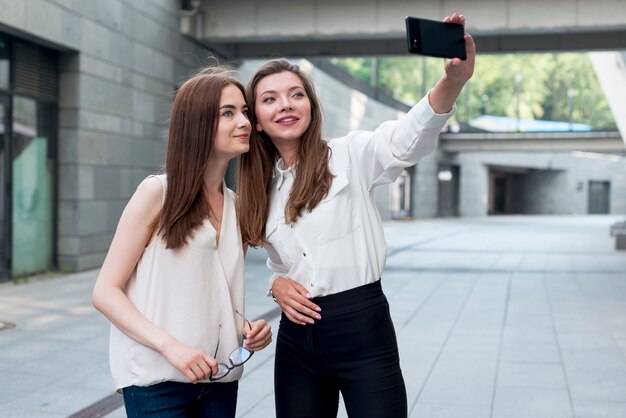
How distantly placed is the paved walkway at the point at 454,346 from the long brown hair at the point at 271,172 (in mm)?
2538

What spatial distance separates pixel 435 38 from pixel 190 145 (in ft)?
2.37

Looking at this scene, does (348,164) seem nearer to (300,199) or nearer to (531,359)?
(300,199)

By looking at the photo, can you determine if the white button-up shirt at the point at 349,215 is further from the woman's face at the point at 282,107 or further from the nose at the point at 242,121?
the nose at the point at 242,121

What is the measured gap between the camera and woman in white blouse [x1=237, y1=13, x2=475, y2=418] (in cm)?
225

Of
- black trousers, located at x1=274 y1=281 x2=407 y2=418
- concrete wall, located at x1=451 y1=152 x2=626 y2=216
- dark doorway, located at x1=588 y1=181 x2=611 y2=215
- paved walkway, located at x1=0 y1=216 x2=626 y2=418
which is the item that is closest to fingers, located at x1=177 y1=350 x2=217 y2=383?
black trousers, located at x1=274 y1=281 x2=407 y2=418

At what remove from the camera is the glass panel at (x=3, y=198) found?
10562 millimetres

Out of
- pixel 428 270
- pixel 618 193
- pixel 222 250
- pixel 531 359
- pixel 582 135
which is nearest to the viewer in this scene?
pixel 222 250

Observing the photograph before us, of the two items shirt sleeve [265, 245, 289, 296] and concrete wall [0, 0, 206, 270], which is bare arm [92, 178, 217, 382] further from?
concrete wall [0, 0, 206, 270]

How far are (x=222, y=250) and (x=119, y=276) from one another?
0.30m

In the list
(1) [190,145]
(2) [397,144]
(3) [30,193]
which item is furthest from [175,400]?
(3) [30,193]

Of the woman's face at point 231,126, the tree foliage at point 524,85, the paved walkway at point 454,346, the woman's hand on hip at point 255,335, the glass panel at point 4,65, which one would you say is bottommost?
the paved walkway at point 454,346

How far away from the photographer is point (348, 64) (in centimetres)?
4881

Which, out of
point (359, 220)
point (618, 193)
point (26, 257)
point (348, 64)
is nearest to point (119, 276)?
point (359, 220)

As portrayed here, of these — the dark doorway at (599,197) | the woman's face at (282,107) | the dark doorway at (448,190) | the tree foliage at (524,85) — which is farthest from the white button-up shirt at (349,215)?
the dark doorway at (599,197)
